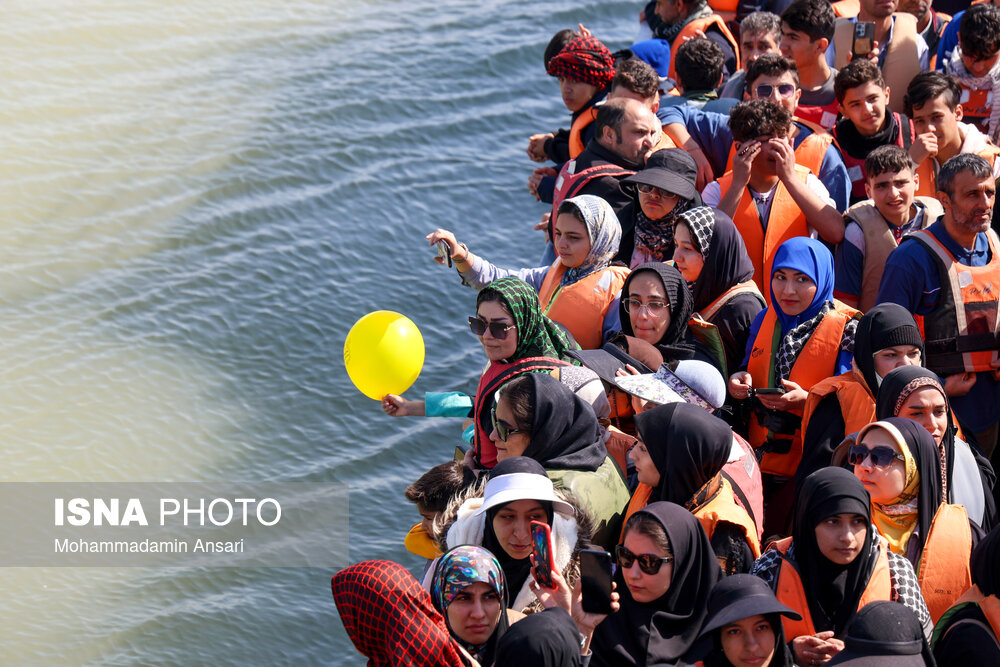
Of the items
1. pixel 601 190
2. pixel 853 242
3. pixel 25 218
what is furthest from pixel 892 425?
pixel 25 218

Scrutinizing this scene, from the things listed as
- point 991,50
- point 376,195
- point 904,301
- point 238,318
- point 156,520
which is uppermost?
point 991,50

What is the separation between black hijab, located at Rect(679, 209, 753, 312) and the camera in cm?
499

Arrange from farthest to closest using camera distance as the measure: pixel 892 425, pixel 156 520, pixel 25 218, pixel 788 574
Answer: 1. pixel 25 218
2. pixel 156 520
3. pixel 892 425
4. pixel 788 574

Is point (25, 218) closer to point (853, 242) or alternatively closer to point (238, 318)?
point (238, 318)

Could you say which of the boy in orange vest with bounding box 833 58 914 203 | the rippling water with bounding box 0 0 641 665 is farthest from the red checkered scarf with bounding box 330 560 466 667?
the boy in orange vest with bounding box 833 58 914 203

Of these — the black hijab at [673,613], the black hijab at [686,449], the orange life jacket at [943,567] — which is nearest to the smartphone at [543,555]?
the black hijab at [673,613]

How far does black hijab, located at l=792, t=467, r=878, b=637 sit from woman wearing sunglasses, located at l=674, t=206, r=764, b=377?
1.45 m

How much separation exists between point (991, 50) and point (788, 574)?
416cm

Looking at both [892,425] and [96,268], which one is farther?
[96,268]

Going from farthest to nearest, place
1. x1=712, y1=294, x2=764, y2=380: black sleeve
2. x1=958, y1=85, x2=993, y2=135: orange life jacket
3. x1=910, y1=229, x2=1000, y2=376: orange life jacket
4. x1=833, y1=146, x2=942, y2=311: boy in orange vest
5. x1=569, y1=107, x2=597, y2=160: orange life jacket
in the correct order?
x1=569, y1=107, x2=597, y2=160: orange life jacket < x1=958, y1=85, x2=993, y2=135: orange life jacket < x1=833, y1=146, x2=942, y2=311: boy in orange vest < x1=712, y1=294, x2=764, y2=380: black sleeve < x1=910, y1=229, x2=1000, y2=376: orange life jacket

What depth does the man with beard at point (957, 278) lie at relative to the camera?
15.4ft

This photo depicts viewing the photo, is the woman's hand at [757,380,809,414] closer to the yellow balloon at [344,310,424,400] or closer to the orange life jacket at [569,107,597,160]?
the yellow balloon at [344,310,424,400]

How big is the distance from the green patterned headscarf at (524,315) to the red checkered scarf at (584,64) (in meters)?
3.05

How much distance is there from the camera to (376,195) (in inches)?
435
